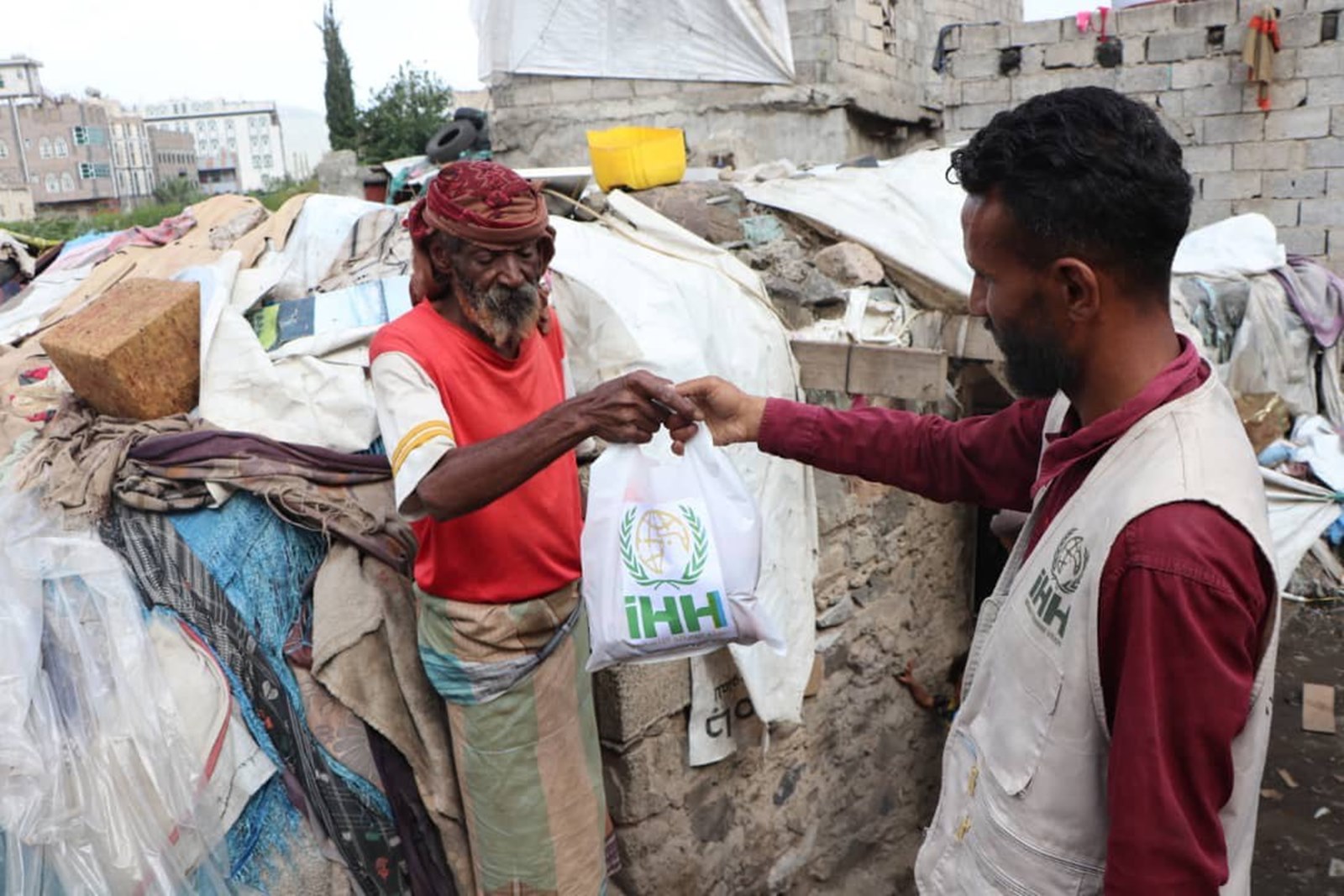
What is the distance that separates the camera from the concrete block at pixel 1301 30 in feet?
27.7

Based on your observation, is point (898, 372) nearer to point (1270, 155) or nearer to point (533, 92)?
point (1270, 155)

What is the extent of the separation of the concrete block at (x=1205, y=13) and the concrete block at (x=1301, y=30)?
408 millimetres

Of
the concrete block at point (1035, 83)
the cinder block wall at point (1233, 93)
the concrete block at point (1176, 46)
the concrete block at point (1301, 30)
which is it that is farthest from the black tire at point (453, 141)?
the concrete block at point (1301, 30)

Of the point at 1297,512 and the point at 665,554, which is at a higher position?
the point at 665,554

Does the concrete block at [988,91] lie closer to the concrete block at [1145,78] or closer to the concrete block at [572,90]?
the concrete block at [1145,78]

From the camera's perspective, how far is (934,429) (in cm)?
190

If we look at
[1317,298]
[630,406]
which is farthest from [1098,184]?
[1317,298]

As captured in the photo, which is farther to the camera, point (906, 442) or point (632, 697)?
point (632, 697)

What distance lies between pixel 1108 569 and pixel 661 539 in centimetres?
111

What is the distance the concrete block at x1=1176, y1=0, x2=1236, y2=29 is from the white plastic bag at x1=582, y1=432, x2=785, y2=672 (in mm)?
→ 8933

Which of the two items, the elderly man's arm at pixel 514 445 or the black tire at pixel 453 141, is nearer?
the elderly man's arm at pixel 514 445

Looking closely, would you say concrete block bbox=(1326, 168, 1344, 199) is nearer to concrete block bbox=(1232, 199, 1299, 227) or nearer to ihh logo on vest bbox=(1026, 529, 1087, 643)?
concrete block bbox=(1232, 199, 1299, 227)

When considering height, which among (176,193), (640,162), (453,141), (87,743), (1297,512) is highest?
(176,193)

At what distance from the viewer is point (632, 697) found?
2883mm
